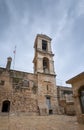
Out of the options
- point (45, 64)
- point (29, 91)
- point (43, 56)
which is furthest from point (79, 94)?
point (45, 64)

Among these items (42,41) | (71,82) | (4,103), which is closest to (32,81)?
(4,103)

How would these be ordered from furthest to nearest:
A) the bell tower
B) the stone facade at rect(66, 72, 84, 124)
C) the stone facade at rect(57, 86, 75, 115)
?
the bell tower, the stone facade at rect(57, 86, 75, 115), the stone facade at rect(66, 72, 84, 124)

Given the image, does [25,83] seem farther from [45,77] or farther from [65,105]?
[65,105]

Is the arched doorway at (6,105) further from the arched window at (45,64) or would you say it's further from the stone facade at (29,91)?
the arched window at (45,64)

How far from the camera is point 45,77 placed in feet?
63.8

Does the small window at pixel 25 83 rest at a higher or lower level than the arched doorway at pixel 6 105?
higher

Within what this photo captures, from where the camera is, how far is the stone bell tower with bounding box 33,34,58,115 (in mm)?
17281

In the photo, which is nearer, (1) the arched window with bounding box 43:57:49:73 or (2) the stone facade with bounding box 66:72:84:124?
(2) the stone facade with bounding box 66:72:84:124

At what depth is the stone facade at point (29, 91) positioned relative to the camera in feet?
52.3

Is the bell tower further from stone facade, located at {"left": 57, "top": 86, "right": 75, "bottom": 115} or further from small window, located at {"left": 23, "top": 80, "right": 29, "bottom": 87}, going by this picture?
stone facade, located at {"left": 57, "top": 86, "right": 75, "bottom": 115}

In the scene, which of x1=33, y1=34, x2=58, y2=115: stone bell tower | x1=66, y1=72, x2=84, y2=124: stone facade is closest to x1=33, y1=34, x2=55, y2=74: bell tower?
x1=33, y1=34, x2=58, y2=115: stone bell tower

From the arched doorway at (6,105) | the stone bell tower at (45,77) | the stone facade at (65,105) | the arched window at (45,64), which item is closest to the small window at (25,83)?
the stone bell tower at (45,77)

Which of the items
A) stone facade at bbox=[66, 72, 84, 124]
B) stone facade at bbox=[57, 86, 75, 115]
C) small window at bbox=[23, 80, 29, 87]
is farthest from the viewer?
small window at bbox=[23, 80, 29, 87]

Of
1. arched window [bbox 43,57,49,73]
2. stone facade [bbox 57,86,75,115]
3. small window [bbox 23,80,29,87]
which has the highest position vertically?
arched window [bbox 43,57,49,73]
